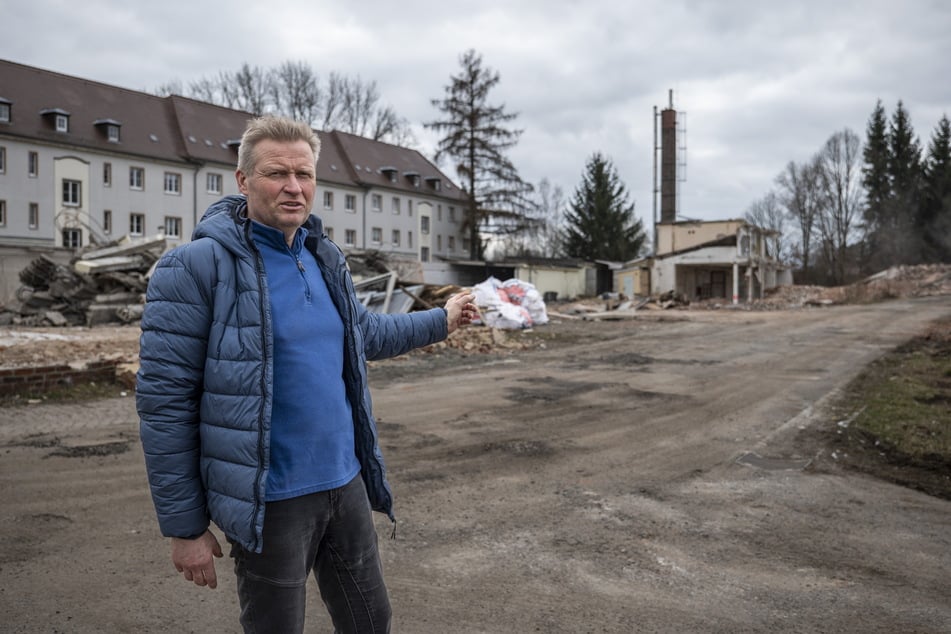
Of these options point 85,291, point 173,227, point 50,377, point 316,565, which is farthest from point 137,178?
point 316,565

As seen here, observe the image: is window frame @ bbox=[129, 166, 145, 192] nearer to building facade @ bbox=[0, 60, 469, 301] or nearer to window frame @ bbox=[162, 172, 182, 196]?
building facade @ bbox=[0, 60, 469, 301]

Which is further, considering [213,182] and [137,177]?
[213,182]

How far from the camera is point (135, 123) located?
44.3 meters

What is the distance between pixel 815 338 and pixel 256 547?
20099mm

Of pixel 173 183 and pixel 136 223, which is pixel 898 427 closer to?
pixel 136 223

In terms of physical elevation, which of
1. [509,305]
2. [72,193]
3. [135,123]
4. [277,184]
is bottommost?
[509,305]

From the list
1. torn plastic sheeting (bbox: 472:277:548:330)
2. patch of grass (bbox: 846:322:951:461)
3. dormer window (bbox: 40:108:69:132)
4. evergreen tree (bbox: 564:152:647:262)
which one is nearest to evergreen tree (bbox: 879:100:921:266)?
evergreen tree (bbox: 564:152:647:262)

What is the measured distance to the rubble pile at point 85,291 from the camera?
2138 cm

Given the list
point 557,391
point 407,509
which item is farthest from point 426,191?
point 407,509

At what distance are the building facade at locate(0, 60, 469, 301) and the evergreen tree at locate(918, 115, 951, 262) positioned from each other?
160ft

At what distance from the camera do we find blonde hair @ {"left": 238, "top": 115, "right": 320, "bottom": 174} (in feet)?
7.53

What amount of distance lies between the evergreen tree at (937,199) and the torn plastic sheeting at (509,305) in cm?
5283

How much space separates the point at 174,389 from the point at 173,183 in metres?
46.9

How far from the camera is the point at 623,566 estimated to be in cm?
431
